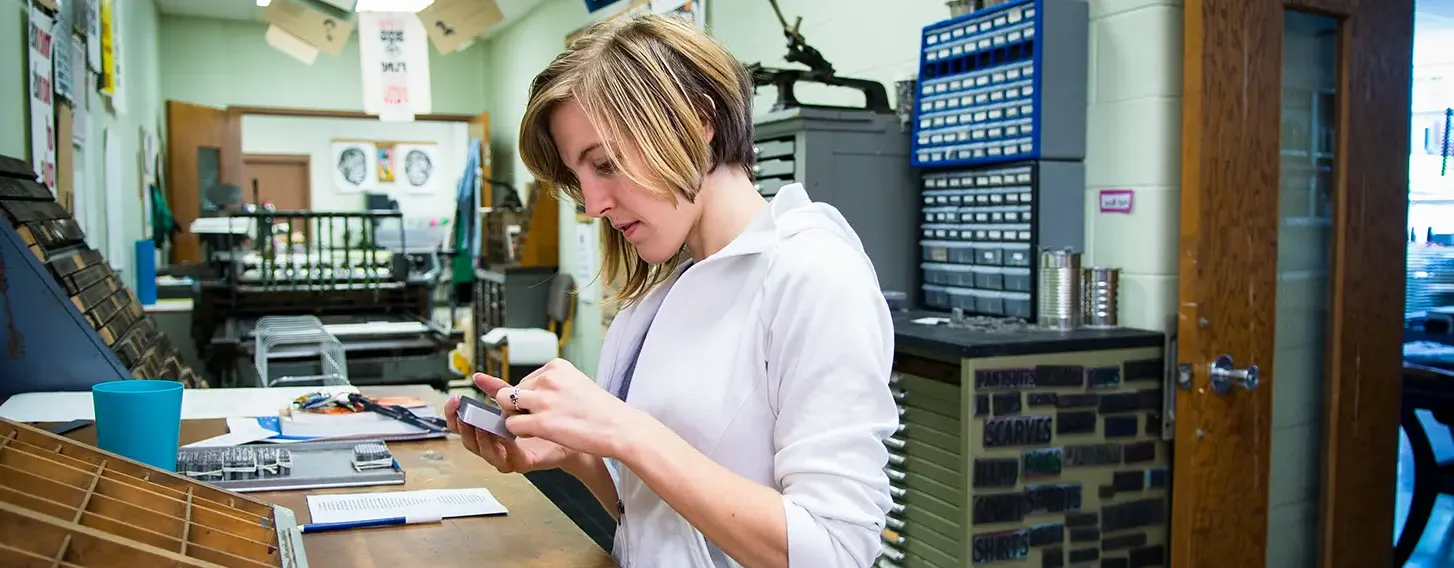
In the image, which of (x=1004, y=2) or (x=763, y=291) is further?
(x=1004, y=2)

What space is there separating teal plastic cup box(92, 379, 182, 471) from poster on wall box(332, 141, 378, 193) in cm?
1410

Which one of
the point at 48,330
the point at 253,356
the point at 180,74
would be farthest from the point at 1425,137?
the point at 180,74

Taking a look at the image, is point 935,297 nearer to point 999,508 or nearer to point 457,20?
point 999,508

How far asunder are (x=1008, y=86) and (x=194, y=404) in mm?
2025

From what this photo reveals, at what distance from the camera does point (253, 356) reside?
3744mm

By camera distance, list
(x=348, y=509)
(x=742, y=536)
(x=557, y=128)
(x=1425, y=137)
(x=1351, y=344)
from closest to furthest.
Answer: (x=742, y=536) → (x=557, y=128) → (x=348, y=509) → (x=1351, y=344) → (x=1425, y=137)

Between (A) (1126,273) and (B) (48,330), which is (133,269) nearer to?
(B) (48,330)

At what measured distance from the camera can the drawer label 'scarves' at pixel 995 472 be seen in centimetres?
226

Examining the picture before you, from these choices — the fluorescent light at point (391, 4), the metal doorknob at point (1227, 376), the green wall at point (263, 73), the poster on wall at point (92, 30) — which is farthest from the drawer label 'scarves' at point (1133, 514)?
the green wall at point (263, 73)

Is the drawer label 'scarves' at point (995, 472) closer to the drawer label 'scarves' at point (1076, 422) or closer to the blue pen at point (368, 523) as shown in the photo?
the drawer label 'scarves' at point (1076, 422)

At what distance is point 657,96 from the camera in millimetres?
1046

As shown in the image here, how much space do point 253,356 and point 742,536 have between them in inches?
128

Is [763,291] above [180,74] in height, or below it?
below

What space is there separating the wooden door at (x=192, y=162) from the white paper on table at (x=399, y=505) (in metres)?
8.33
